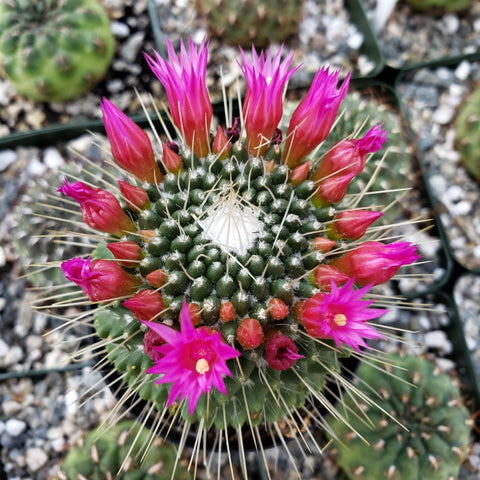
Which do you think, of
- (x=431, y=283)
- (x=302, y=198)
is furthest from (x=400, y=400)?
(x=302, y=198)

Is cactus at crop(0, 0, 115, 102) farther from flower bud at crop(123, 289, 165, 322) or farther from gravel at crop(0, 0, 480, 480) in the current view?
flower bud at crop(123, 289, 165, 322)

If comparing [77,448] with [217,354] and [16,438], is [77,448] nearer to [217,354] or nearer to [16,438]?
[16,438]

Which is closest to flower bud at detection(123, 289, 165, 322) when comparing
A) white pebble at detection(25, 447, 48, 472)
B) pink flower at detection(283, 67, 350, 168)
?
pink flower at detection(283, 67, 350, 168)

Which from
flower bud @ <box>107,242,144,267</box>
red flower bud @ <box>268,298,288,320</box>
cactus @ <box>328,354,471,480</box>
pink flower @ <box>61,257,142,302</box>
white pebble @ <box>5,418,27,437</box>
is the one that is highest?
flower bud @ <box>107,242,144,267</box>

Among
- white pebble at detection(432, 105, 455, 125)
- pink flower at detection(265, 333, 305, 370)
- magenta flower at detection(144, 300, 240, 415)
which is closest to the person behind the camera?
magenta flower at detection(144, 300, 240, 415)

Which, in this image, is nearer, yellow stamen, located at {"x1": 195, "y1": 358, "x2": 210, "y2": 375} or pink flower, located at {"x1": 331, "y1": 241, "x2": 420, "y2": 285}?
yellow stamen, located at {"x1": 195, "y1": 358, "x2": 210, "y2": 375}

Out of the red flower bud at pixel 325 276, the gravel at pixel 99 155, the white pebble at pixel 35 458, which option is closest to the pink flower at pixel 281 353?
the red flower bud at pixel 325 276

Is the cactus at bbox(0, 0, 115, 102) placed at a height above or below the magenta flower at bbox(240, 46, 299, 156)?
above
